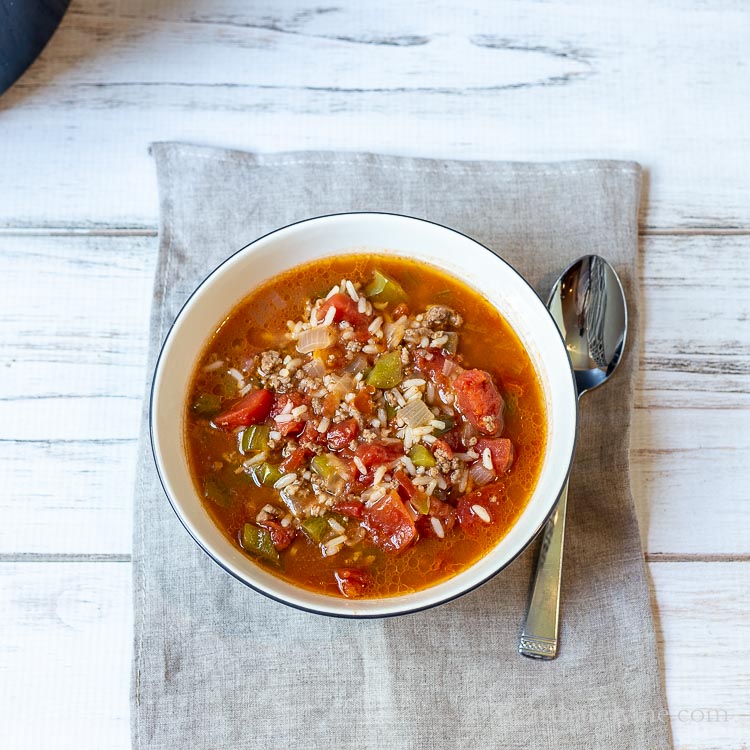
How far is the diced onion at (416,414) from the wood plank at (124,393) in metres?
1.18

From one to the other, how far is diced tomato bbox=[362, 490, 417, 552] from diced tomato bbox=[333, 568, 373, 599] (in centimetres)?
14

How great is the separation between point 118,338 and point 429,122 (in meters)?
1.94

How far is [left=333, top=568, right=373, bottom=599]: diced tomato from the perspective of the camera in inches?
124

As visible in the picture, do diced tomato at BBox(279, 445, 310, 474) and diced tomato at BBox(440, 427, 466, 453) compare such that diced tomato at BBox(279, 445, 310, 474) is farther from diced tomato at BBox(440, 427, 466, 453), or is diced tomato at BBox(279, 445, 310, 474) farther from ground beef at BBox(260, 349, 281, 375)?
diced tomato at BBox(440, 427, 466, 453)

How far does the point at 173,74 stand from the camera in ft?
13.8

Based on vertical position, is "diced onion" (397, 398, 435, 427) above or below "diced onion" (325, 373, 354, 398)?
below


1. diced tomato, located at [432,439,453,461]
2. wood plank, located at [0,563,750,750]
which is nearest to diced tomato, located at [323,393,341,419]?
diced tomato, located at [432,439,453,461]

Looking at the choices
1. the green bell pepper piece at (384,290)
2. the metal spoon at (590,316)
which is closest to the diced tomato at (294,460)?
the green bell pepper piece at (384,290)

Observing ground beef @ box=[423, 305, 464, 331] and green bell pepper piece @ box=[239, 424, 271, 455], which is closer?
green bell pepper piece @ box=[239, 424, 271, 455]

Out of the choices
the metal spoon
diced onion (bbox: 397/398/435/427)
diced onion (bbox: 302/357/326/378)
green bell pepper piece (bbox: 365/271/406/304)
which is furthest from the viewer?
the metal spoon

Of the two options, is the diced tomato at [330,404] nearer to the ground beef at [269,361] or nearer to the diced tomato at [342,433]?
the diced tomato at [342,433]

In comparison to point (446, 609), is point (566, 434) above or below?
above

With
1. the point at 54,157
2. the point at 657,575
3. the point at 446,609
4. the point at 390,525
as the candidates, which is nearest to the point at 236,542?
the point at 390,525

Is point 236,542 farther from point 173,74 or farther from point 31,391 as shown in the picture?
point 173,74
